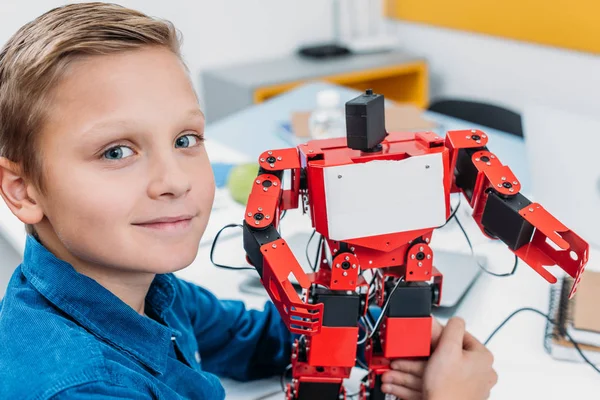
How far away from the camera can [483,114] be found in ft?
6.63

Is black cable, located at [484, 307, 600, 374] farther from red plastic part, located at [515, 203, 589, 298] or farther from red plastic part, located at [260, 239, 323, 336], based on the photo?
red plastic part, located at [260, 239, 323, 336]

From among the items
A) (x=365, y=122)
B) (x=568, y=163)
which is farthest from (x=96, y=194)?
(x=568, y=163)

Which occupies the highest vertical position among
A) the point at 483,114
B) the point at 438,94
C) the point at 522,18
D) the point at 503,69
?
the point at 522,18

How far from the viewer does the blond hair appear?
0.68 metres

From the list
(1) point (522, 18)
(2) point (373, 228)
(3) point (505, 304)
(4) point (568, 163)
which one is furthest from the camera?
(1) point (522, 18)

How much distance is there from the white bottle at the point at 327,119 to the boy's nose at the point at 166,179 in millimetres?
1034

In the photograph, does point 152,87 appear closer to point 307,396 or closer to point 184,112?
point 184,112

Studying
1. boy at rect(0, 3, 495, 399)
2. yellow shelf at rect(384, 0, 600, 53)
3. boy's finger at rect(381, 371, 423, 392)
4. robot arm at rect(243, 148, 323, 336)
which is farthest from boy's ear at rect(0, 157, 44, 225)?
yellow shelf at rect(384, 0, 600, 53)

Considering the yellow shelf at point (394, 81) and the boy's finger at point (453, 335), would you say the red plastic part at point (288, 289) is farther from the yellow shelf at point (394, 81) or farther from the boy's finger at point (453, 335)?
the yellow shelf at point (394, 81)

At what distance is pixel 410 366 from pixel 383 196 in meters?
0.25

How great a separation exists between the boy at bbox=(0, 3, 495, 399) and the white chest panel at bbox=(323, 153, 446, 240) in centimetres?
15

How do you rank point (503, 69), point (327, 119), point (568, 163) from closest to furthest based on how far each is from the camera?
1. point (568, 163)
2. point (327, 119)
3. point (503, 69)

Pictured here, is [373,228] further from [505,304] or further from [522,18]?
[522,18]

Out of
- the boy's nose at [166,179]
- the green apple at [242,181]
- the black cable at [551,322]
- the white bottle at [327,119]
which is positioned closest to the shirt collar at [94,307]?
the boy's nose at [166,179]
